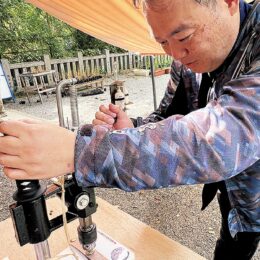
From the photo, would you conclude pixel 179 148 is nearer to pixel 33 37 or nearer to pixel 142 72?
pixel 142 72

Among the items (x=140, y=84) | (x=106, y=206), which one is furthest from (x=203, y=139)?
(x=140, y=84)

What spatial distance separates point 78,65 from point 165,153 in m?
10.8

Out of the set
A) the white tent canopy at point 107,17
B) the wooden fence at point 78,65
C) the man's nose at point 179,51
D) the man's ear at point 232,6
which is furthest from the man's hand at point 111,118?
the wooden fence at point 78,65

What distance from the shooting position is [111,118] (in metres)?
1.09

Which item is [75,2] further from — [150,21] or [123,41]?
[150,21]

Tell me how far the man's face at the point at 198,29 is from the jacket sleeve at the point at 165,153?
0.36 metres

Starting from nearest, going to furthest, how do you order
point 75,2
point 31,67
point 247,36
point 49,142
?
point 49,142 → point 247,36 → point 75,2 → point 31,67

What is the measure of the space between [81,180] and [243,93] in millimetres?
401

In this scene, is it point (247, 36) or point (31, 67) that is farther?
point (31, 67)

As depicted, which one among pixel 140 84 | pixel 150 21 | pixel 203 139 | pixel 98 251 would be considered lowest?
pixel 140 84

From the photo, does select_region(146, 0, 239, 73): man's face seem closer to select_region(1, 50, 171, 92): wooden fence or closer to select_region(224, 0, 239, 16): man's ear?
select_region(224, 0, 239, 16): man's ear

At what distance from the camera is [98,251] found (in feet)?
3.58

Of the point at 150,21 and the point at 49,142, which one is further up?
the point at 150,21

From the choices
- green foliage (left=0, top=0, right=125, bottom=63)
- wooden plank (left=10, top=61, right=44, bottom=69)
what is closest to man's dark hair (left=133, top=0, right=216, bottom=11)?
wooden plank (left=10, top=61, right=44, bottom=69)
